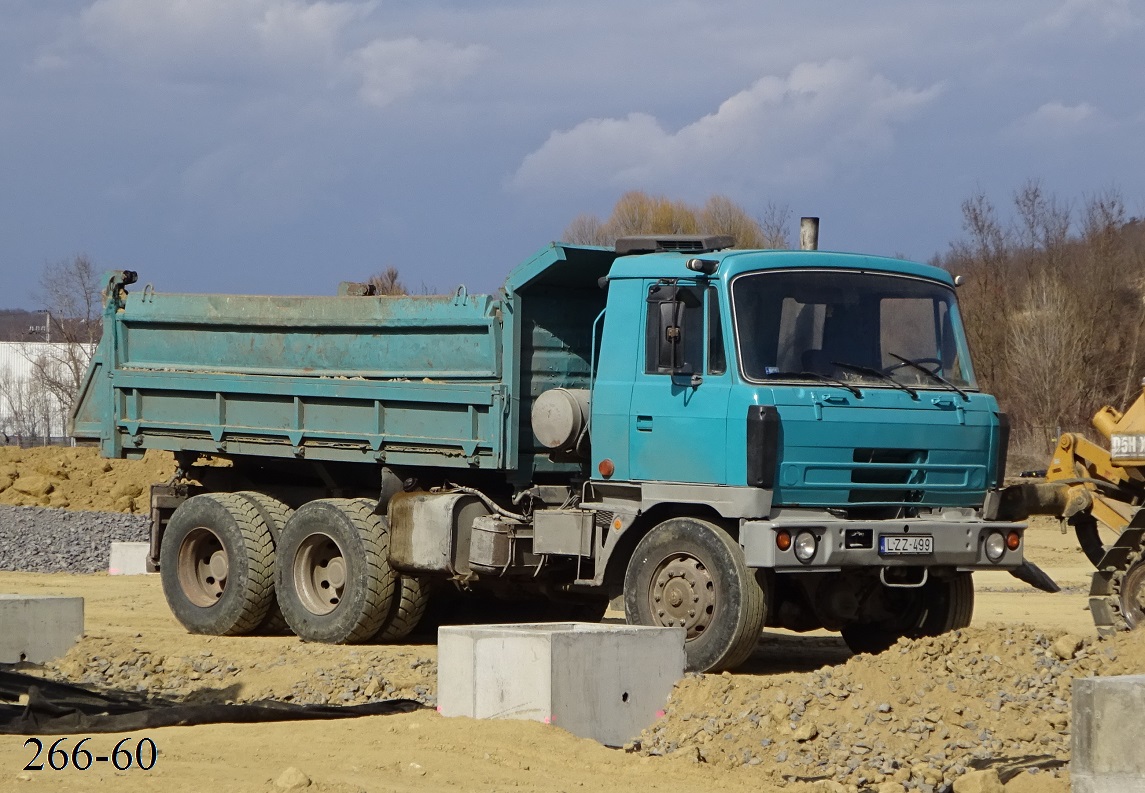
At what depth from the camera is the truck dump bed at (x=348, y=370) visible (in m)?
11.6

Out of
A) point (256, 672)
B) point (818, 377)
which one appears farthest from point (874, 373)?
point (256, 672)

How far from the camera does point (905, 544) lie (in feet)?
33.2

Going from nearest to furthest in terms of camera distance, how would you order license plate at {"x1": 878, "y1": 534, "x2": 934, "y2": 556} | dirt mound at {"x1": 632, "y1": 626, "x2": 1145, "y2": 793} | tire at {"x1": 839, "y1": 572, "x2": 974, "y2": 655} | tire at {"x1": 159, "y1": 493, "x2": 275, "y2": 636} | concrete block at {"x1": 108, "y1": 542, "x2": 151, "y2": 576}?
dirt mound at {"x1": 632, "y1": 626, "x2": 1145, "y2": 793}
license plate at {"x1": 878, "y1": 534, "x2": 934, "y2": 556}
tire at {"x1": 839, "y1": 572, "x2": 974, "y2": 655}
tire at {"x1": 159, "y1": 493, "x2": 275, "y2": 636}
concrete block at {"x1": 108, "y1": 542, "x2": 151, "y2": 576}

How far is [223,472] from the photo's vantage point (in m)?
14.5

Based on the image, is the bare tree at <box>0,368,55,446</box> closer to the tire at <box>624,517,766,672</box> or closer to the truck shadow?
the truck shadow

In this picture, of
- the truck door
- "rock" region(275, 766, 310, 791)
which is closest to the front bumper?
the truck door

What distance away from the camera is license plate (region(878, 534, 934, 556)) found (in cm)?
1005

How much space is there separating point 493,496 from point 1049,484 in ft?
16.3

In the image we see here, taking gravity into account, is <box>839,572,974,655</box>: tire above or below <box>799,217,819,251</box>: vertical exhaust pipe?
below

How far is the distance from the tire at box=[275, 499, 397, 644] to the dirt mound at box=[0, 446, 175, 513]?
18259 millimetres

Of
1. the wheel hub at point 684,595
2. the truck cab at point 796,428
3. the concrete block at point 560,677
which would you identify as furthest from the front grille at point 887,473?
the concrete block at point 560,677

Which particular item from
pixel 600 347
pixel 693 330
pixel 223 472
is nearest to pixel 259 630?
pixel 223 472

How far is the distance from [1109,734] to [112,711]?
17.3ft

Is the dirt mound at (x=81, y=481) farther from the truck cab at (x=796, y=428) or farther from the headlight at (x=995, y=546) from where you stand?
the headlight at (x=995, y=546)
